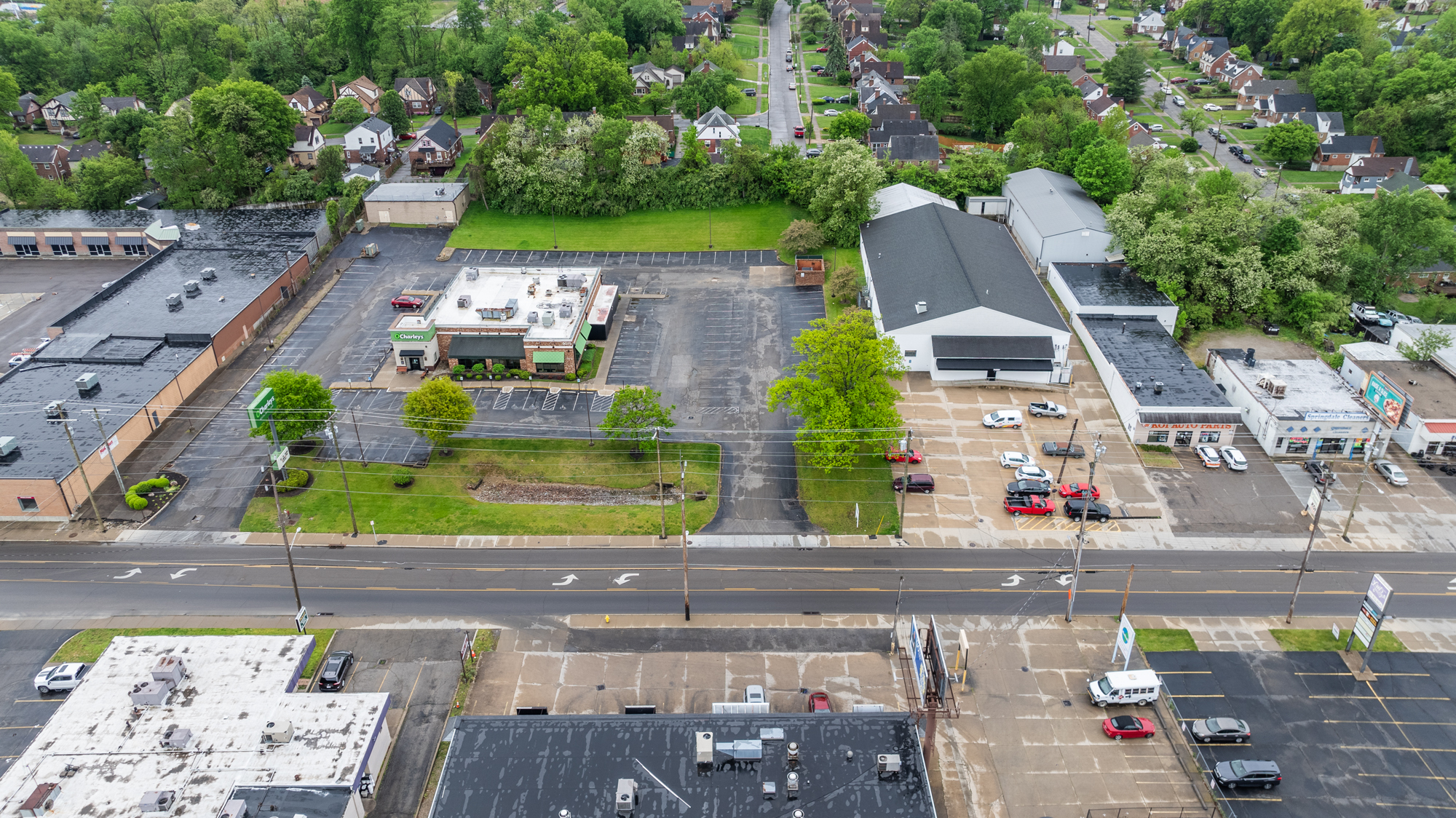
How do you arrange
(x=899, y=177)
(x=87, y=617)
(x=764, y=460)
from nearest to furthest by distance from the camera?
(x=87, y=617) → (x=764, y=460) → (x=899, y=177)

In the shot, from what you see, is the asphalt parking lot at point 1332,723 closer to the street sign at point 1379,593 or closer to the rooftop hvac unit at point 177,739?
the street sign at point 1379,593

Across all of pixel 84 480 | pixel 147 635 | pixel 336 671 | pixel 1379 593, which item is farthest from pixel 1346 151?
pixel 84 480

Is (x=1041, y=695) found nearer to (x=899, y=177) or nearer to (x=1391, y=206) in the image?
(x=1391, y=206)

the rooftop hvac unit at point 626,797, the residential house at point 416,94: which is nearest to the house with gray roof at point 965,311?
the rooftop hvac unit at point 626,797

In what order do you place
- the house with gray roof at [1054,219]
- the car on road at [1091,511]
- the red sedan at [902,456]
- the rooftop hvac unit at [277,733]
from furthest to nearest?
the house with gray roof at [1054,219] < the red sedan at [902,456] < the car on road at [1091,511] < the rooftop hvac unit at [277,733]

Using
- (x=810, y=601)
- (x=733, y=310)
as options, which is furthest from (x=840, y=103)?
(x=810, y=601)

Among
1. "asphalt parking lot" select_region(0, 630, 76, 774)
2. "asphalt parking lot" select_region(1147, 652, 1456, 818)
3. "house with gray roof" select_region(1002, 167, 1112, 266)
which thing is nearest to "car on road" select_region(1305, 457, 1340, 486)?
"asphalt parking lot" select_region(1147, 652, 1456, 818)
